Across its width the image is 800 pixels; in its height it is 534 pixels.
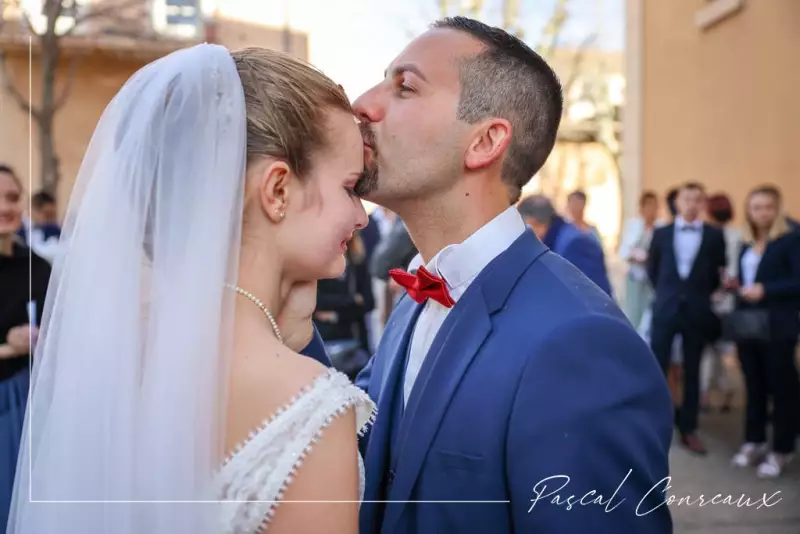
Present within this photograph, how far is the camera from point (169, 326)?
1239 mm

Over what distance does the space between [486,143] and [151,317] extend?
2.79ft

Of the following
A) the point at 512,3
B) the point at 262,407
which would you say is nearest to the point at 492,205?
the point at 262,407

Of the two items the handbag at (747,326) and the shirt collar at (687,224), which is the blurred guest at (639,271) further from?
the handbag at (747,326)

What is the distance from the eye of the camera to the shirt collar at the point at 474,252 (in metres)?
1.73

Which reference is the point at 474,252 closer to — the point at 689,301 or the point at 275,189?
the point at 275,189

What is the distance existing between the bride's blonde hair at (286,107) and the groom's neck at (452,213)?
0.48 meters

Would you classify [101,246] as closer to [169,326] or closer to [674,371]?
[169,326]

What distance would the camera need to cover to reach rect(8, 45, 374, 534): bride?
3.78 feet

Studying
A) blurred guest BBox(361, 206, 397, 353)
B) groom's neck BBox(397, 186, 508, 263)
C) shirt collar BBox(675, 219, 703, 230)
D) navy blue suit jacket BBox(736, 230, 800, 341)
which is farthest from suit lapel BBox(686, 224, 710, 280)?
groom's neck BBox(397, 186, 508, 263)

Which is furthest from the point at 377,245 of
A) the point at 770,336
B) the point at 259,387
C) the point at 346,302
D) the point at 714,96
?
the point at 259,387

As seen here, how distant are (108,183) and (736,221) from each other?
8762mm

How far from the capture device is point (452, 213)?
1751 millimetres

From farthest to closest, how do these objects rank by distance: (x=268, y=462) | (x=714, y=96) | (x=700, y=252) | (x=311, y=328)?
(x=714, y=96)
(x=700, y=252)
(x=311, y=328)
(x=268, y=462)

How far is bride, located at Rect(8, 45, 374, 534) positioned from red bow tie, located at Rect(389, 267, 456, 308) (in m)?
0.37
